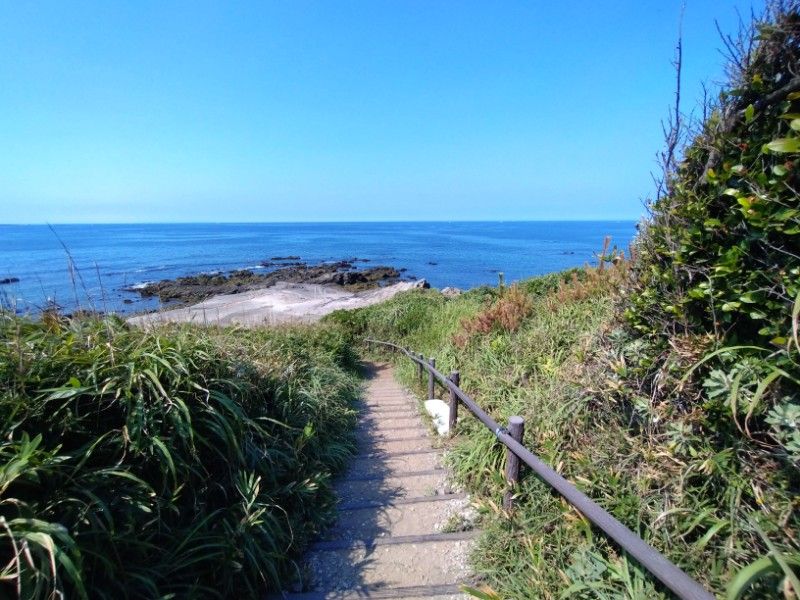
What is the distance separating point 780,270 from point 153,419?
326 cm

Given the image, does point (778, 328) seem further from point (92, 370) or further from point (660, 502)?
point (92, 370)

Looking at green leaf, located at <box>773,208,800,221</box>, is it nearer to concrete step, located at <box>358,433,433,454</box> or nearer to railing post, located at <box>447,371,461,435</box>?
railing post, located at <box>447,371,461,435</box>

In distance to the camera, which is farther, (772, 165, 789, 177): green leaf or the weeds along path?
the weeds along path

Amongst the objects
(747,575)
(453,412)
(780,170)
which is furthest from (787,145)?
(453,412)

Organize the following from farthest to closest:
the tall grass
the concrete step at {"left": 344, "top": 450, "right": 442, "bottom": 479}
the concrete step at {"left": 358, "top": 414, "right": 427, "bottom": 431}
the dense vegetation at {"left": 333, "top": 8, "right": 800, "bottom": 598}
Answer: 1. the concrete step at {"left": 358, "top": 414, "right": 427, "bottom": 431}
2. the concrete step at {"left": 344, "top": 450, "right": 442, "bottom": 479}
3. the tall grass
4. the dense vegetation at {"left": 333, "top": 8, "right": 800, "bottom": 598}

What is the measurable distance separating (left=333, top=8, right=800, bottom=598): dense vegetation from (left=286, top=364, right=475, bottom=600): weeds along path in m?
0.27

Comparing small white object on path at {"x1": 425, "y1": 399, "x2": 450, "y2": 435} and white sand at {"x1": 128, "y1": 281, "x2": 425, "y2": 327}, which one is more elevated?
small white object on path at {"x1": 425, "y1": 399, "x2": 450, "y2": 435}

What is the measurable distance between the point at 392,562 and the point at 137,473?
1.74m

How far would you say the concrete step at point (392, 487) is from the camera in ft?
11.4

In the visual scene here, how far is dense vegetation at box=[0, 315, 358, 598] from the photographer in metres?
1.78

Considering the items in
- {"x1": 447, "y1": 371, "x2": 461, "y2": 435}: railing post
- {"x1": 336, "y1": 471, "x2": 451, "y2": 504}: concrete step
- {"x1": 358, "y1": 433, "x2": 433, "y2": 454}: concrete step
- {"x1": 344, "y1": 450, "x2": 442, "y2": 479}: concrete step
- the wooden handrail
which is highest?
the wooden handrail

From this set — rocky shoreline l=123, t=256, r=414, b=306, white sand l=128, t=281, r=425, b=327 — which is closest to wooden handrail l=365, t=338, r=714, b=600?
white sand l=128, t=281, r=425, b=327

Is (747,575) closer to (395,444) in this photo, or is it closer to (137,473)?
(137,473)

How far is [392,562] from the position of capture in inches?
105
